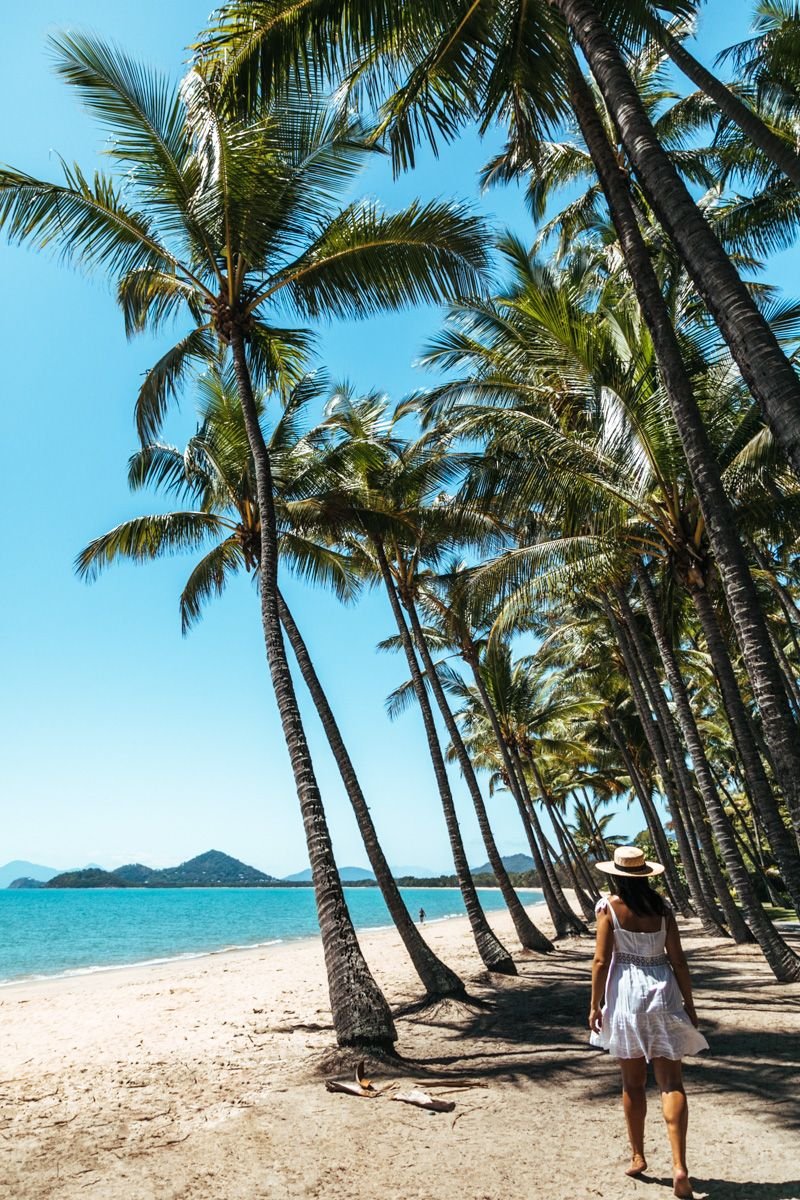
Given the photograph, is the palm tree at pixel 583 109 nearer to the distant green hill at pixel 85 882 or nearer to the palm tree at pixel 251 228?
the palm tree at pixel 251 228

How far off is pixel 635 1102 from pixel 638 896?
0.98 m

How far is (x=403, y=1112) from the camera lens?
5.21 m

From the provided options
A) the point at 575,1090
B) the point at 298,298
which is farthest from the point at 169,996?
the point at 298,298

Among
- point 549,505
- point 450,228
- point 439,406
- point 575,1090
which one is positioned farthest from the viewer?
point 439,406

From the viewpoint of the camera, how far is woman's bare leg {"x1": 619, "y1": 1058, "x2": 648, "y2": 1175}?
368 centimetres

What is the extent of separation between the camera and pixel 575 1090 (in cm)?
554

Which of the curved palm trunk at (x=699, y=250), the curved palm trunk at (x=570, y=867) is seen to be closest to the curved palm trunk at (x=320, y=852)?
the curved palm trunk at (x=699, y=250)

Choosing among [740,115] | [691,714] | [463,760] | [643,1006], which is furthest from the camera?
[463,760]

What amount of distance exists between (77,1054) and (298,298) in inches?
379

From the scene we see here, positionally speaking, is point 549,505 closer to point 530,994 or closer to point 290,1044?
point 530,994

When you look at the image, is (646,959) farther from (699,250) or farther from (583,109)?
(583,109)

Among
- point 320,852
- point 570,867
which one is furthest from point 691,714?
point 570,867

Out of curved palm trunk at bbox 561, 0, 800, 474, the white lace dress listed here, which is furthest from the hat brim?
curved palm trunk at bbox 561, 0, 800, 474

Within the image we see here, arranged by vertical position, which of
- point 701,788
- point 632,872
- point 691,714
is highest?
point 691,714
